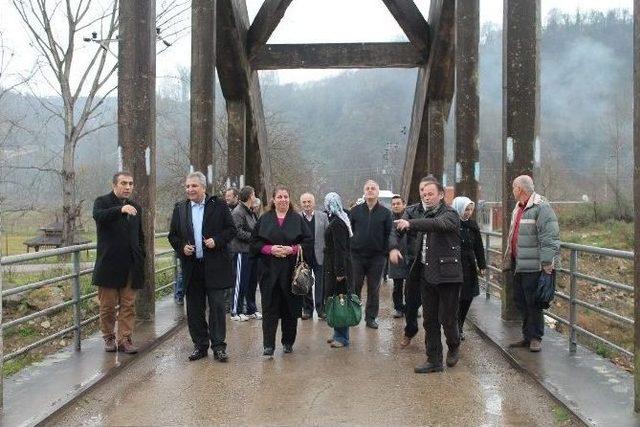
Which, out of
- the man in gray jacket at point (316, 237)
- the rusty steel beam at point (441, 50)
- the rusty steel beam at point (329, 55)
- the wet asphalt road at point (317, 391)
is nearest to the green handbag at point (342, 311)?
the wet asphalt road at point (317, 391)

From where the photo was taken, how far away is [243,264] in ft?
31.1

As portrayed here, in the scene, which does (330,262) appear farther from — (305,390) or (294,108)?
(294,108)

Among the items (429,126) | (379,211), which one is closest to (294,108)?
(429,126)

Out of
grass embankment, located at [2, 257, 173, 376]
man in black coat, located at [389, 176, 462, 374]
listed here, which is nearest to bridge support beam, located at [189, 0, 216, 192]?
grass embankment, located at [2, 257, 173, 376]

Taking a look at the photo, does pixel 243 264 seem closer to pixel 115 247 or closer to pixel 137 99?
pixel 137 99

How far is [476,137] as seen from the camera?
11086mm

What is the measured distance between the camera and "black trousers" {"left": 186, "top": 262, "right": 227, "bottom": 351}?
671 centimetres

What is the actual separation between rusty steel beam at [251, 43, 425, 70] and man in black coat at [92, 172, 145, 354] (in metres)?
7.71

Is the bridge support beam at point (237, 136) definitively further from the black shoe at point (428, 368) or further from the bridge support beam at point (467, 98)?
the black shoe at point (428, 368)

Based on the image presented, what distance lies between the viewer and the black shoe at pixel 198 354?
6699 mm

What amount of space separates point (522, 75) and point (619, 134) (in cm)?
4745

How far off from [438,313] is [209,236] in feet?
7.26

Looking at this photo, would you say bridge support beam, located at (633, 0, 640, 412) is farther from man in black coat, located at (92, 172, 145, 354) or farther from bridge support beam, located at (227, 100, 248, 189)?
bridge support beam, located at (227, 100, 248, 189)

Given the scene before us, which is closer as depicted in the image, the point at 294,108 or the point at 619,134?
the point at 619,134
